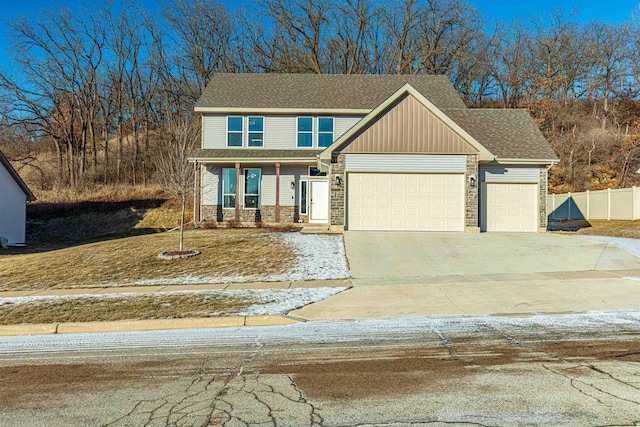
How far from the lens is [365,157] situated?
18.5 m

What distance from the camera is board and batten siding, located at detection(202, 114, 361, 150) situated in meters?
23.8

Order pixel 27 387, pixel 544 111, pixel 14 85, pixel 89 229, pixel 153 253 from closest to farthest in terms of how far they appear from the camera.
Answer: pixel 27 387 < pixel 153 253 < pixel 89 229 < pixel 14 85 < pixel 544 111

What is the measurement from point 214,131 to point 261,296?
15.9 m

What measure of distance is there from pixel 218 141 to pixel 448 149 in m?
11.7

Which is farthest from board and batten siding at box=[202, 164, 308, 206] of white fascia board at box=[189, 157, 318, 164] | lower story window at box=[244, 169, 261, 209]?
white fascia board at box=[189, 157, 318, 164]

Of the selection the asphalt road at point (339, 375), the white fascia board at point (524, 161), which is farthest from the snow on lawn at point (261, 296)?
the white fascia board at point (524, 161)

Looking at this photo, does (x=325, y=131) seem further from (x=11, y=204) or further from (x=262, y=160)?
(x=11, y=204)

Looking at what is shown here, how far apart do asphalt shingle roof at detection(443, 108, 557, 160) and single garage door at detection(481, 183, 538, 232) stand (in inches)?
53.8

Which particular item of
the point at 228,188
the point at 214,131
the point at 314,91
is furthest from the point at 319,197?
the point at 314,91

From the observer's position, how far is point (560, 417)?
4012 millimetres

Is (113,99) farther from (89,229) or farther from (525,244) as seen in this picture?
(525,244)

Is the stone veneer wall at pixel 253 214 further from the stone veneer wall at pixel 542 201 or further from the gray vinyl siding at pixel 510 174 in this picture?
the stone veneer wall at pixel 542 201

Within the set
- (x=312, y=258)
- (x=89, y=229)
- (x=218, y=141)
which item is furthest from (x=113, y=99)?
(x=312, y=258)

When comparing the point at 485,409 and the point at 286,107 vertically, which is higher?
the point at 286,107
